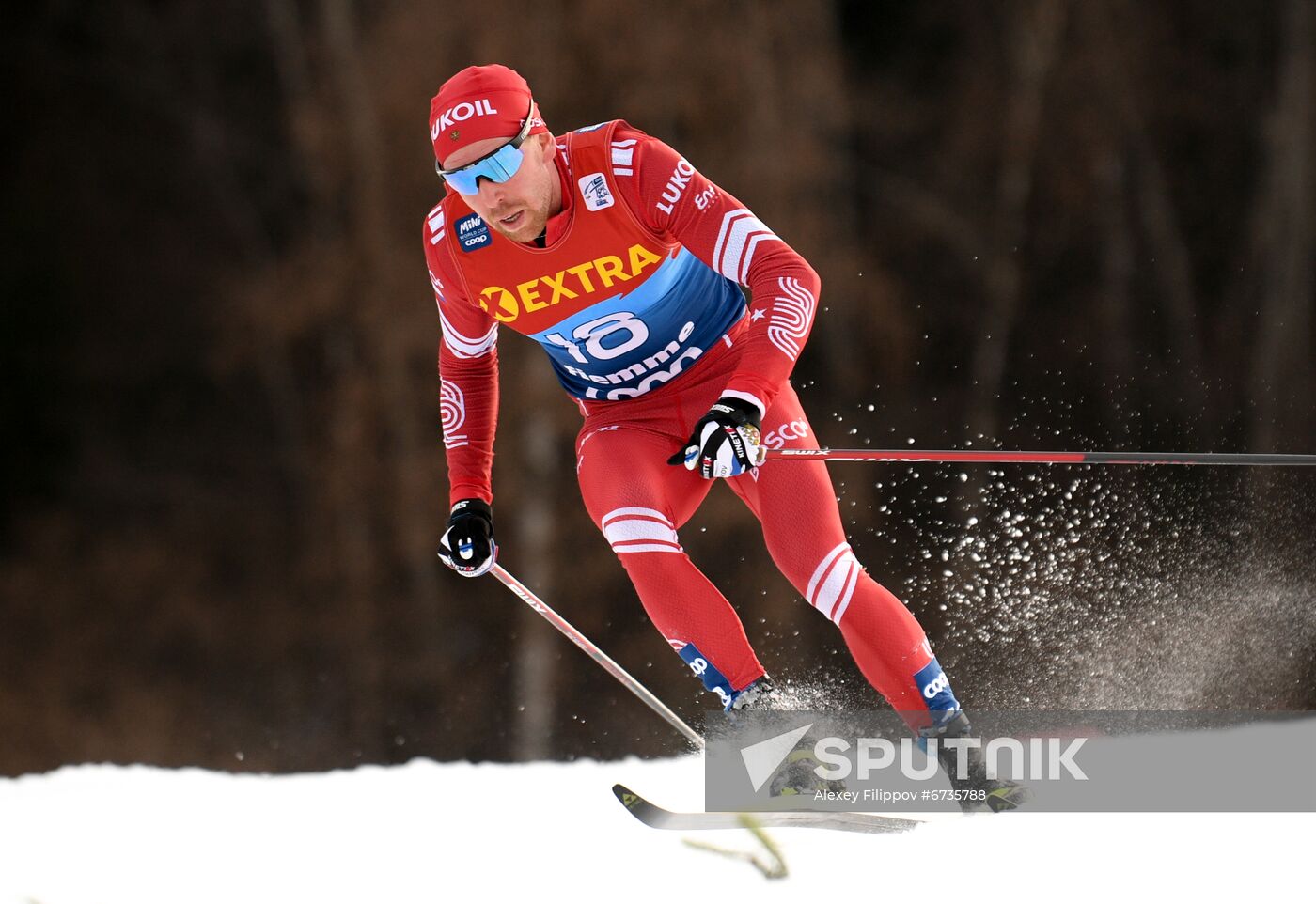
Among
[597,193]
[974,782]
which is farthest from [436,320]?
[974,782]

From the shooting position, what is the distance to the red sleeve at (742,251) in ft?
8.18

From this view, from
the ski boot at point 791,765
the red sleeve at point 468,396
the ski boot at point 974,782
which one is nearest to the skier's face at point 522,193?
the red sleeve at point 468,396

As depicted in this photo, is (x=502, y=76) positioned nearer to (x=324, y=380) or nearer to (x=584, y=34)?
(x=584, y=34)

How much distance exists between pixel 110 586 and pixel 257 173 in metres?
2.69

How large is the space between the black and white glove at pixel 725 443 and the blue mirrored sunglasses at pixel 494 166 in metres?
0.57

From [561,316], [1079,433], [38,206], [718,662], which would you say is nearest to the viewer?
[718,662]

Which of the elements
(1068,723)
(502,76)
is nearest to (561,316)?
(502,76)

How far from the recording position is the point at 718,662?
2541 millimetres

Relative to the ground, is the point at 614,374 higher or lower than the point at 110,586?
lower

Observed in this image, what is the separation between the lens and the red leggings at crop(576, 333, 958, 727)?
248 cm

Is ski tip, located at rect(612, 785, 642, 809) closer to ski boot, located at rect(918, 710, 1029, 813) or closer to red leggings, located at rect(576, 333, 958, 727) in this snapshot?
red leggings, located at rect(576, 333, 958, 727)

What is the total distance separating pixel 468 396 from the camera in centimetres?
300

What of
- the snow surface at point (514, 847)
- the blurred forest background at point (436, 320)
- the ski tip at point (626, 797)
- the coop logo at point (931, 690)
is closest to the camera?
the snow surface at point (514, 847)

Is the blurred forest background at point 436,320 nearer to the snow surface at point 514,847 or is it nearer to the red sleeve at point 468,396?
the snow surface at point 514,847
